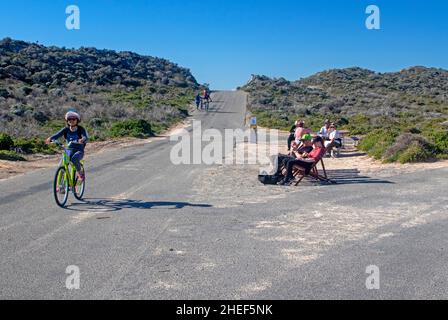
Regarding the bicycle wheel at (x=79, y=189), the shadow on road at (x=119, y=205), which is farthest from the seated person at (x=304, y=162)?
the bicycle wheel at (x=79, y=189)

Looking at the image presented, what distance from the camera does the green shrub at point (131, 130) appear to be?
26.5 m

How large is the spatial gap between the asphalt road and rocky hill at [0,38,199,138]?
50.1 ft

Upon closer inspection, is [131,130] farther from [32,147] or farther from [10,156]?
[10,156]

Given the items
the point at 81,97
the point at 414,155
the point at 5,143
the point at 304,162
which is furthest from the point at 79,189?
the point at 81,97

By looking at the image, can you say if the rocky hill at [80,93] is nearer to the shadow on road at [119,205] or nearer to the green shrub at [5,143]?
the green shrub at [5,143]

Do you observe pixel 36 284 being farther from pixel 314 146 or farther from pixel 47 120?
pixel 47 120

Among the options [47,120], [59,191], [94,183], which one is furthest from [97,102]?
[59,191]

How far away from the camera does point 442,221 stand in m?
7.58

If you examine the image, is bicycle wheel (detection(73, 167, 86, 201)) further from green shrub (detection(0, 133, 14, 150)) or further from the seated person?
green shrub (detection(0, 133, 14, 150))

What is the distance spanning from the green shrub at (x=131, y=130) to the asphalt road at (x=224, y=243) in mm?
15584

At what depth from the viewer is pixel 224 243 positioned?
6.41 m

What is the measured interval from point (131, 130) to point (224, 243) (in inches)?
858

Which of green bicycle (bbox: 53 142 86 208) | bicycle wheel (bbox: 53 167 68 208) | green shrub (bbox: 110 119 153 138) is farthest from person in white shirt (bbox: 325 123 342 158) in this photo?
green shrub (bbox: 110 119 153 138)

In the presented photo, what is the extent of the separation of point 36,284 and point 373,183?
27.9ft
